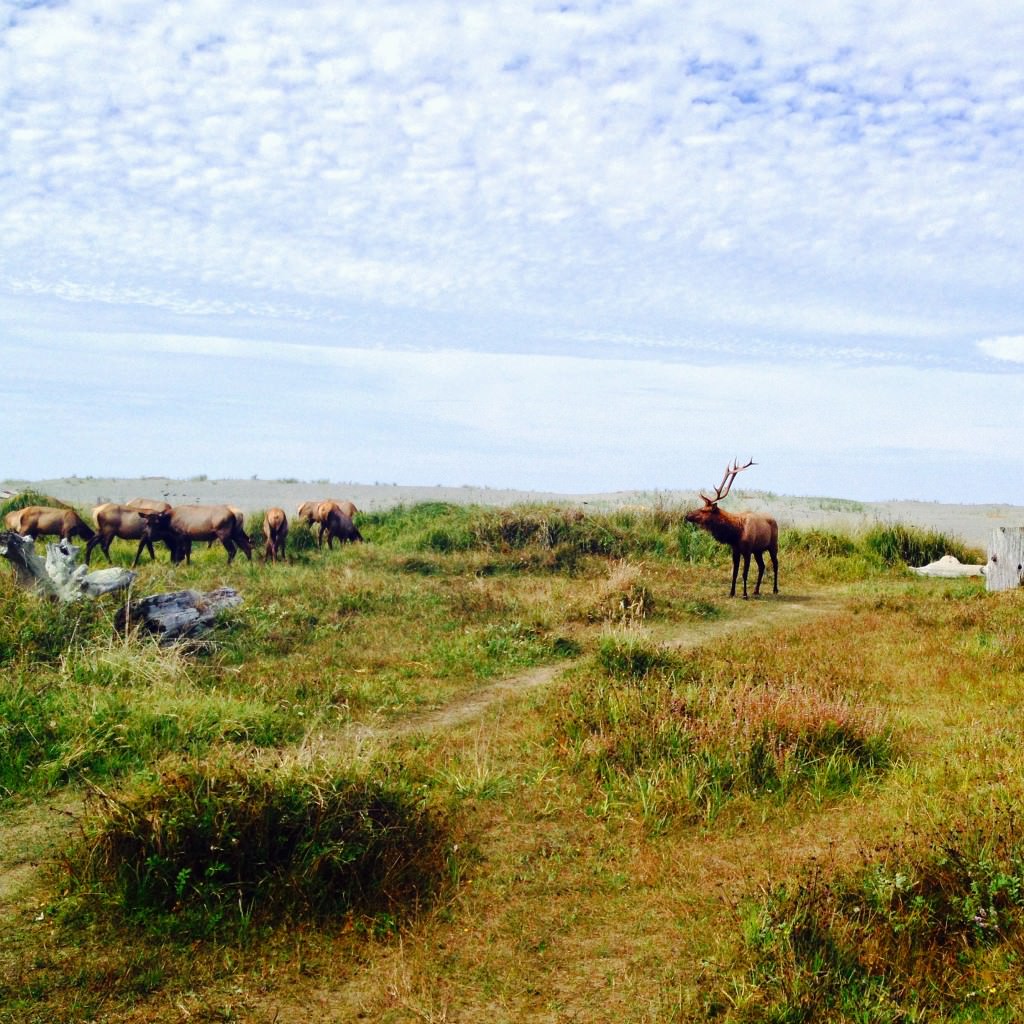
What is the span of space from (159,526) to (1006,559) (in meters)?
15.7

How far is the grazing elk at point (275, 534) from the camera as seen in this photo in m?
19.4

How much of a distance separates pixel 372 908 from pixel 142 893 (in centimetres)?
129

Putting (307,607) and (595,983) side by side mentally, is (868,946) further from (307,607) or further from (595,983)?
(307,607)

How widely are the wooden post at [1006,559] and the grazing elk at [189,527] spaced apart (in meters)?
13.8

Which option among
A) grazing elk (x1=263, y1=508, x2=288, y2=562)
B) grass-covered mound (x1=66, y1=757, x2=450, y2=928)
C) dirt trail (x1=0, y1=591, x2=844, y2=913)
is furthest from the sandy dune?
grass-covered mound (x1=66, y1=757, x2=450, y2=928)

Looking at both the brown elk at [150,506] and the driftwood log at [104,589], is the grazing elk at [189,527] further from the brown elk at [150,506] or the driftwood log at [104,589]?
the driftwood log at [104,589]

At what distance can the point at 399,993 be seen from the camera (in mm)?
4523

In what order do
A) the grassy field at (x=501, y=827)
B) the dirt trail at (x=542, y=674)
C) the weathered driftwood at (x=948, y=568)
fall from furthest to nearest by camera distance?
1. the weathered driftwood at (x=948, y=568)
2. the dirt trail at (x=542, y=674)
3. the grassy field at (x=501, y=827)

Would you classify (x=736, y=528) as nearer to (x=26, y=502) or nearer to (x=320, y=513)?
(x=320, y=513)

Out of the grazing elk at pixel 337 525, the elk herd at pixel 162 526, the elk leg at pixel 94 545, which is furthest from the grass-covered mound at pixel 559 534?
the elk leg at pixel 94 545

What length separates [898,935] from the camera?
4707 mm

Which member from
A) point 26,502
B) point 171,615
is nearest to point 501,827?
point 171,615

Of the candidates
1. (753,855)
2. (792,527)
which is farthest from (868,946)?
(792,527)

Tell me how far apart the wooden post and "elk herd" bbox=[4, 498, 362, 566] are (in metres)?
13.5
